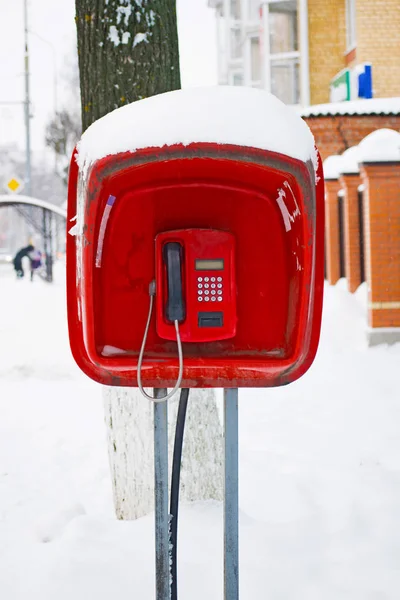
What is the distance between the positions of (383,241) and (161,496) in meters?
6.03

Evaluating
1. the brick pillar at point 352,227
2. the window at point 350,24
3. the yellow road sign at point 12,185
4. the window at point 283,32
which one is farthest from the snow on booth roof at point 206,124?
the yellow road sign at point 12,185

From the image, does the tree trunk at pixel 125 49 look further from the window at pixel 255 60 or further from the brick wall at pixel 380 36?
the window at pixel 255 60

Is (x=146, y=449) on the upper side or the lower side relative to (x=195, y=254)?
lower

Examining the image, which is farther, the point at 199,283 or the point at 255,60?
the point at 255,60

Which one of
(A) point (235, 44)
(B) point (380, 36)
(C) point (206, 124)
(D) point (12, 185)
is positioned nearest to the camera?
(C) point (206, 124)

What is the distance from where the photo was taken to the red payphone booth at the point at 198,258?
1.85m

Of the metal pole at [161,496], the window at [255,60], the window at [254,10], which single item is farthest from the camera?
the window at [254,10]

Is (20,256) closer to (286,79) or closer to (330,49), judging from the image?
(286,79)

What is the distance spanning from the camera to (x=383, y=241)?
762 cm

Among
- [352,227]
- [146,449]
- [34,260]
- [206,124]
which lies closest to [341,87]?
[352,227]

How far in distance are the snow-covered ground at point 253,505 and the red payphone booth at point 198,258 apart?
0.98 meters

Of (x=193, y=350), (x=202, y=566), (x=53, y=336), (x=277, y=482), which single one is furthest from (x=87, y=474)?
(x=53, y=336)

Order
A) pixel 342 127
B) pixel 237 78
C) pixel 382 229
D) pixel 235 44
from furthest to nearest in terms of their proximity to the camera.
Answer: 1. pixel 237 78
2. pixel 235 44
3. pixel 342 127
4. pixel 382 229

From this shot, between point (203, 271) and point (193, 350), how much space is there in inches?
10.5
